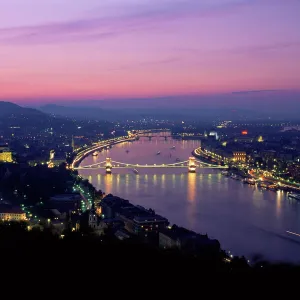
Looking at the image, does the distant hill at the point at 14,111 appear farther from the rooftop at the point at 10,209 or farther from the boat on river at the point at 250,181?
the rooftop at the point at 10,209

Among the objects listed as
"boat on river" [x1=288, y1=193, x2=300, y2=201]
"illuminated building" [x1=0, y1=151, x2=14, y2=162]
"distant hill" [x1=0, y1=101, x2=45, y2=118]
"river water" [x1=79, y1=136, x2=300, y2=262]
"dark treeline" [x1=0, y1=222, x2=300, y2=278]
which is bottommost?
"boat on river" [x1=288, y1=193, x2=300, y2=201]

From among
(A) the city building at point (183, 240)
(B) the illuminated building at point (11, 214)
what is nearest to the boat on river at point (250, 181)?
(A) the city building at point (183, 240)

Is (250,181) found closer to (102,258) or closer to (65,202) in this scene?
(65,202)

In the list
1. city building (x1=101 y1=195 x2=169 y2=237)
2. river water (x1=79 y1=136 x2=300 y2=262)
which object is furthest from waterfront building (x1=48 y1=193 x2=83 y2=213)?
river water (x1=79 y1=136 x2=300 y2=262)

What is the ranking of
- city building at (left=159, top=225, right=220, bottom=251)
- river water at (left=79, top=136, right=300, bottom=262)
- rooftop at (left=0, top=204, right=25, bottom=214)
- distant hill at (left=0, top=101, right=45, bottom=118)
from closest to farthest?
1. city building at (left=159, top=225, right=220, bottom=251)
2. river water at (left=79, top=136, right=300, bottom=262)
3. rooftop at (left=0, top=204, right=25, bottom=214)
4. distant hill at (left=0, top=101, right=45, bottom=118)

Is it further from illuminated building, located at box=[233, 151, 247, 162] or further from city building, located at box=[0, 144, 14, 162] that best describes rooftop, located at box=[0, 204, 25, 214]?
illuminated building, located at box=[233, 151, 247, 162]

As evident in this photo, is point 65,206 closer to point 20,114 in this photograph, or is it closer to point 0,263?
point 0,263
